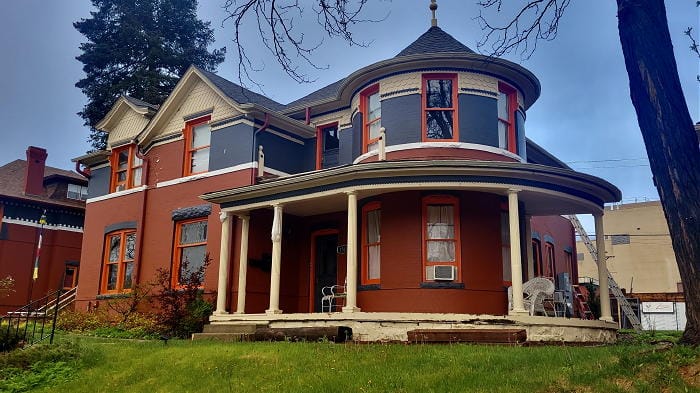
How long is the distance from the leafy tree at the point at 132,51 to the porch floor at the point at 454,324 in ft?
81.2

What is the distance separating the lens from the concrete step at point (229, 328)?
14.1 metres

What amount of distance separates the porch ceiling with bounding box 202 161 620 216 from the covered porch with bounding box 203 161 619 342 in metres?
0.02

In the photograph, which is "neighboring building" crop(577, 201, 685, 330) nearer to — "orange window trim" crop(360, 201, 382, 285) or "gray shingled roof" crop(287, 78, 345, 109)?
"gray shingled roof" crop(287, 78, 345, 109)

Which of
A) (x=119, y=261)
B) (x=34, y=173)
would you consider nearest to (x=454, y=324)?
(x=119, y=261)

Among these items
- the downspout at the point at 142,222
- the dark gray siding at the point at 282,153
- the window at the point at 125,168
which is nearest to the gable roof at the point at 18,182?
the window at the point at 125,168

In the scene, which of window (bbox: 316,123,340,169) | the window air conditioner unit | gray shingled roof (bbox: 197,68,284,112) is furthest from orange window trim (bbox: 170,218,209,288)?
the window air conditioner unit

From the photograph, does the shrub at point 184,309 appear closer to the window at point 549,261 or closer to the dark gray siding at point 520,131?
the dark gray siding at point 520,131

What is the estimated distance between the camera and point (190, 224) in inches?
727

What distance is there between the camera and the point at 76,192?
29.3 m

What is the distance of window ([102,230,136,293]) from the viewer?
2019cm

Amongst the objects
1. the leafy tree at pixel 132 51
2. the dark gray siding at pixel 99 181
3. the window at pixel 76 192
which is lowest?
the dark gray siding at pixel 99 181

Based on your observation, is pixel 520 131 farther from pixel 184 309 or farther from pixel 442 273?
pixel 184 309

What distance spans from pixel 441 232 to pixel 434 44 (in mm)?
5077

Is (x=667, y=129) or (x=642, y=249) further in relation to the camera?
(x=642, y=249)
